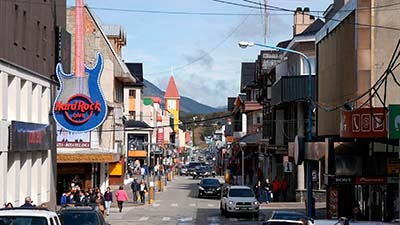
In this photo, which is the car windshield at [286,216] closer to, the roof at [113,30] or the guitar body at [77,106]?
the guitar body at [77,106]

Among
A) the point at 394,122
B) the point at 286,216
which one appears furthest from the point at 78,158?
the point at 394,122

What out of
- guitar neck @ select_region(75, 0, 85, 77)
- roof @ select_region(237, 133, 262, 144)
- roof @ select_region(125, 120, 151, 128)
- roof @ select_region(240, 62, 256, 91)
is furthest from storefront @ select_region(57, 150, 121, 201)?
roof @ select_region(240, 62, 256, 91)

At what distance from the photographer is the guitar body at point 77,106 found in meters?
41.5

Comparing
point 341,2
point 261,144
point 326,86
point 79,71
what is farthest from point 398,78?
point 261,144

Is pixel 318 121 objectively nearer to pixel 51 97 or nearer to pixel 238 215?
pixel 238 215

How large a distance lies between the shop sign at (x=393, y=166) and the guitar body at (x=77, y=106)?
1527 centimetres

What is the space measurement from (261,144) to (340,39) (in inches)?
1606

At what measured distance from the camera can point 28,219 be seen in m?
18.5

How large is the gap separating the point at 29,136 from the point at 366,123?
604 inches

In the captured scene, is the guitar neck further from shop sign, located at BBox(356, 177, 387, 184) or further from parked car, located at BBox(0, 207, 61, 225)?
parked car, located at BBox(0, 207, 61, 225)

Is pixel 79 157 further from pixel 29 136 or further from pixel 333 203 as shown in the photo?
pixel 333 203

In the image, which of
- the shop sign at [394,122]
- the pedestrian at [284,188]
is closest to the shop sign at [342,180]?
the shop sign at [394,122]

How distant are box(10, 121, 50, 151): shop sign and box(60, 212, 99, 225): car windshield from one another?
7777mm

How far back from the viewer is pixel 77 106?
41625mm
